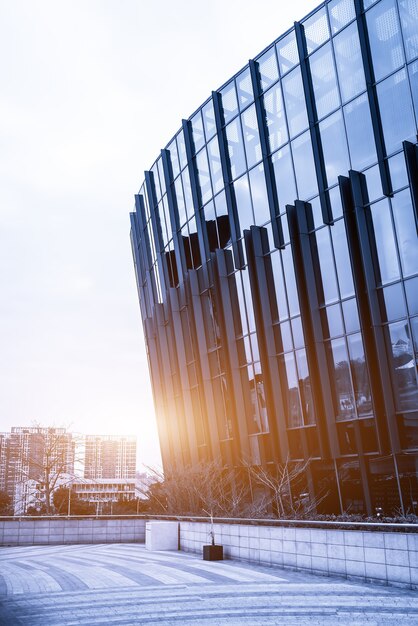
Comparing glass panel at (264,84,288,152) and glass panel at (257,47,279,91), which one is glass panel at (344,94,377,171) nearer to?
glass panel at (264,84,288,152)

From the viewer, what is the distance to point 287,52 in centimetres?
2694

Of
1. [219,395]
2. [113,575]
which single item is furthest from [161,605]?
[219,395]

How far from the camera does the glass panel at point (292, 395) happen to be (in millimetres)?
26155

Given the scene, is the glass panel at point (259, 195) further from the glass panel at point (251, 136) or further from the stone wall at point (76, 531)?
the stone wall at point (76, 531)

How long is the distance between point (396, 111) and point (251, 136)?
8763 millimetres

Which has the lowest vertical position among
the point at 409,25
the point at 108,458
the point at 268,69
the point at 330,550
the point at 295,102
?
the point at 330,550

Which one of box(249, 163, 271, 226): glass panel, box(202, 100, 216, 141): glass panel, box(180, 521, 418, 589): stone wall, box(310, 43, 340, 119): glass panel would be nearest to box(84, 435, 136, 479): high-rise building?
box(202, 100, 216, 141): glass panel

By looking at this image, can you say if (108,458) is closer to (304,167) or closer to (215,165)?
(215,165)

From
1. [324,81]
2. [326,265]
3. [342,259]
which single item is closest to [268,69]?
[324,81]

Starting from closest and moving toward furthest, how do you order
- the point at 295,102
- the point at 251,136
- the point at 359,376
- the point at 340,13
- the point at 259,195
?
the point at 359,376, the point at 340,13, the point at 295,102, the point at 259,195, the point at 251,136

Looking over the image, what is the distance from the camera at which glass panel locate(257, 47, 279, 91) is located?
27.7 metres

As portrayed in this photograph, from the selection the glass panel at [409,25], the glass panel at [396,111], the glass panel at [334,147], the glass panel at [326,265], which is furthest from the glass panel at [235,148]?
the glass panel at [409,25]

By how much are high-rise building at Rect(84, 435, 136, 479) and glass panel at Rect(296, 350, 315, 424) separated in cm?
10449

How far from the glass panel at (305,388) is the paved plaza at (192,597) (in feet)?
29.7
